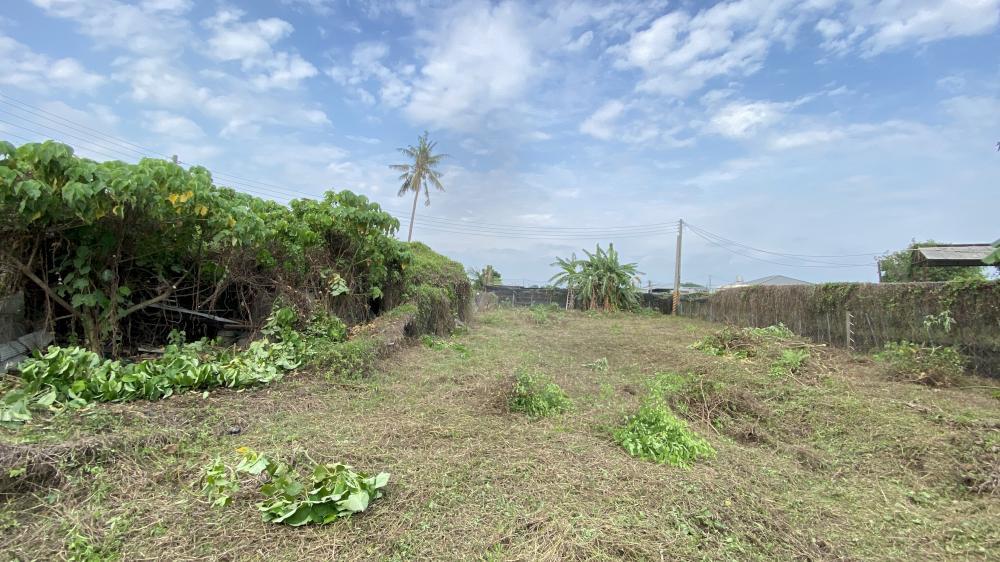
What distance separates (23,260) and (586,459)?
17.4 ft

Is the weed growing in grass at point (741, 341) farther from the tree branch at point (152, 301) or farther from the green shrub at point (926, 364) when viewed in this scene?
the tree branch at point (152, 301)

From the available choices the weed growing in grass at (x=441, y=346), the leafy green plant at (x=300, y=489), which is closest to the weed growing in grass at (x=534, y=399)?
the leafy green plant at (x=300, y=489)

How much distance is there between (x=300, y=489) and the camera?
7.79 feet

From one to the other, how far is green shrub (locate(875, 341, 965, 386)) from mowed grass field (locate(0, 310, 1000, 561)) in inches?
36.3

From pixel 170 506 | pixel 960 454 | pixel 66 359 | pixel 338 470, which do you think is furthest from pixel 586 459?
pixel 66 359

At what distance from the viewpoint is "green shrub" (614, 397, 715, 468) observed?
3.23 metres

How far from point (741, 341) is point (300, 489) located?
7571mm

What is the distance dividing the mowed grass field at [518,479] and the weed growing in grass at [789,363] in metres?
1.12

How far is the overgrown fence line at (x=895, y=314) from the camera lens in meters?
Answer: 6.29

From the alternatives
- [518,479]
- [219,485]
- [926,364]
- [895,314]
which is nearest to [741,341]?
[895,314]

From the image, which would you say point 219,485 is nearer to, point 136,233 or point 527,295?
point 136,233

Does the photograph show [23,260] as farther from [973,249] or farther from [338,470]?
[973,249]

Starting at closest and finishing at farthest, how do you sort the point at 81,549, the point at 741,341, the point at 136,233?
the point at 81,549 < the point at 136,233 < the point at 741,341

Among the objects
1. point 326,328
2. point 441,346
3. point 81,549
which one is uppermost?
point 326,328
